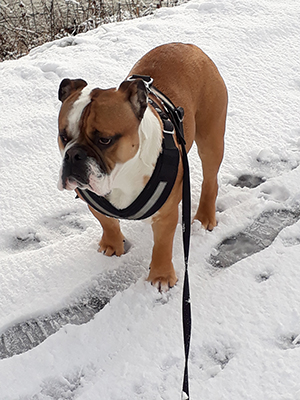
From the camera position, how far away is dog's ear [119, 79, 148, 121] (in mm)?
1728

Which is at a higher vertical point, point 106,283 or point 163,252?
point 163,252

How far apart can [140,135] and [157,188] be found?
27cm

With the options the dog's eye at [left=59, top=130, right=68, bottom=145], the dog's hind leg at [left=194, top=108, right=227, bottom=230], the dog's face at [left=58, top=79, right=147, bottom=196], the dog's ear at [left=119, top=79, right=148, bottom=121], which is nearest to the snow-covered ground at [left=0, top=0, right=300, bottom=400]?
the dog's hind leg at [left=194, top=108, right=227, bottom=230]

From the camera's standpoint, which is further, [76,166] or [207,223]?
[207,223]

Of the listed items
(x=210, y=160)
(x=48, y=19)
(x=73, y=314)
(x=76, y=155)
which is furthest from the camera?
(x=48, y=19)

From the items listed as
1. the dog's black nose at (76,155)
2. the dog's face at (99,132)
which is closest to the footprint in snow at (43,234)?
the dog's face at (99,132)

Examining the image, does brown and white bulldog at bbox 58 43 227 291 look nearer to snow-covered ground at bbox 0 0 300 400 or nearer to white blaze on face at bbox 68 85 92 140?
white blaze on face at bbox 68 85 92 140

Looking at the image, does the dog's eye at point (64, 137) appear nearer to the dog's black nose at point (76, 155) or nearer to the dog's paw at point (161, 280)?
the dog's black nose at point (76, 155)

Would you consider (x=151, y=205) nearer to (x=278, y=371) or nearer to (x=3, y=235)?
(x=278, y=371)

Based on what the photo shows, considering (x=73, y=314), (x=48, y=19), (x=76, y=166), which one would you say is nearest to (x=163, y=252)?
(x=73, y=314)

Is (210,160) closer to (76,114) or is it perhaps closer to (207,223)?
(207,223)

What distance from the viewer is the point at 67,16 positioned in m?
5.70

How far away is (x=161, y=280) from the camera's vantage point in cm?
235

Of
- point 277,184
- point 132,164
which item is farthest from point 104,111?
point 277,184
